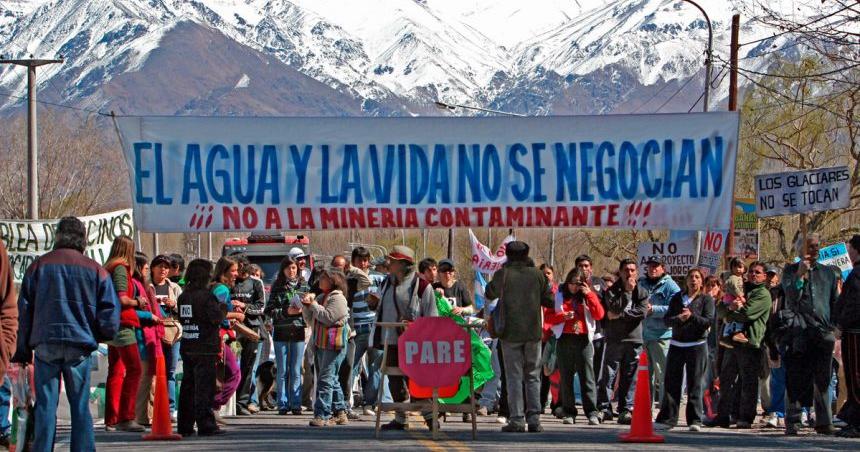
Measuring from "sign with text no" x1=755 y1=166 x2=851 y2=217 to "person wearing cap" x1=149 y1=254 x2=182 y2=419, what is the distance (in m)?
7.68

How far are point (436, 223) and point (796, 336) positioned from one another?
417 cm

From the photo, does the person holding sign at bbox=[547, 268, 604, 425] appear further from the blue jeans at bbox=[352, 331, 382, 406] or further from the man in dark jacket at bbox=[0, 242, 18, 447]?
the man in dark jacket at bbox=[0, 242, 18, 447]

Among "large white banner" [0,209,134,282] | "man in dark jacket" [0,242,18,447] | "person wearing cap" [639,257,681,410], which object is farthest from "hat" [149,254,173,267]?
"large white banner" [0,209,134,282]

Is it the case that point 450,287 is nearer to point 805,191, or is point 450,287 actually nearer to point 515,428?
point 515,428

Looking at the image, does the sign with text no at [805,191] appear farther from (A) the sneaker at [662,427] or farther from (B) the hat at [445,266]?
(B) the hat at [445,266]

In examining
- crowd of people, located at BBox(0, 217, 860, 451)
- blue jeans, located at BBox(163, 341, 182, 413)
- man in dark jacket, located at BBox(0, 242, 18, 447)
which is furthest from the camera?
blue jeans, located at BBox(163, 341, 182, 413)

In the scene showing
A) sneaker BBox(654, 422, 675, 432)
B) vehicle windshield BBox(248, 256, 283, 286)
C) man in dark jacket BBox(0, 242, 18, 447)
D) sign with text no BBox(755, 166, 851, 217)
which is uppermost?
sign with text no BBox(755, 166, 851, 217)

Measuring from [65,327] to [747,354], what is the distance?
875cm

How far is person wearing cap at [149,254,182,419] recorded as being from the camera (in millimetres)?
17562

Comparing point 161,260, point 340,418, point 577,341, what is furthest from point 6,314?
point 577,341

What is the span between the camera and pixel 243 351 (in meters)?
20.1

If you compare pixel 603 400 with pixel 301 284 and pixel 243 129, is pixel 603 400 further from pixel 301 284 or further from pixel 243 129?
pixel 243 129

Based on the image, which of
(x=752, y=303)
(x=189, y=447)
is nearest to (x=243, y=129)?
(x=189, y=447)

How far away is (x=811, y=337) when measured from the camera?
57.8 feet
